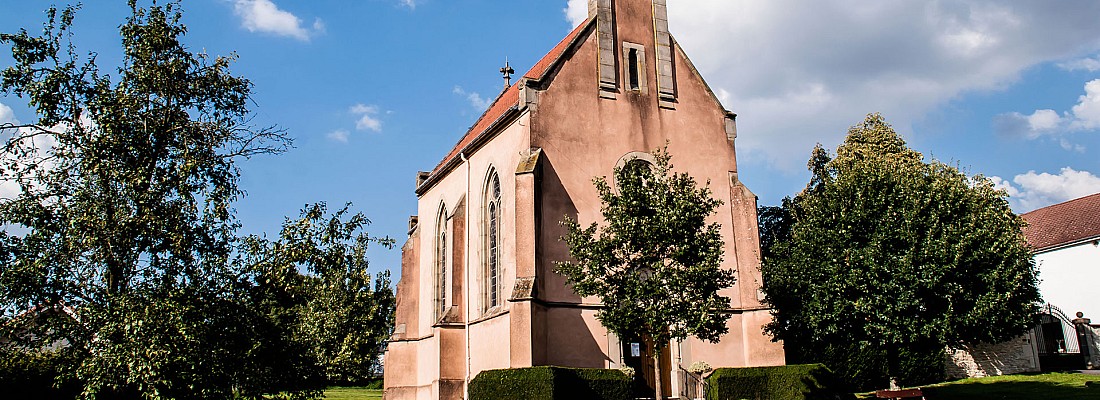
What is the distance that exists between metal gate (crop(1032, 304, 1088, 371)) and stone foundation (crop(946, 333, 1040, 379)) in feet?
3.47

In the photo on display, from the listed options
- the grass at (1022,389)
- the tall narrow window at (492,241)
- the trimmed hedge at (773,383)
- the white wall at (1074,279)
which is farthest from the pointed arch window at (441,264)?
the white wall at (1074,279)

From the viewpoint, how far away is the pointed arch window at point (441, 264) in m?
30.0

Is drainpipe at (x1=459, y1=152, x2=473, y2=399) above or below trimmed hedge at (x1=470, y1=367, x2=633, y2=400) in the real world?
above

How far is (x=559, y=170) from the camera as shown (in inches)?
909

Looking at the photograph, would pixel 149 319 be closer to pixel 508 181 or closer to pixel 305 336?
pixel 305 336

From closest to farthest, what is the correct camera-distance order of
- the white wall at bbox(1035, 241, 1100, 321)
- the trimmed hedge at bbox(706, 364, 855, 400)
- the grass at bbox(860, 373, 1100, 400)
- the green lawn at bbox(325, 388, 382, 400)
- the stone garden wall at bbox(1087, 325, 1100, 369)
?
1. the trimmed hedge at bbox(706, 364, 855, 400)
2. the grass at bbox(860, 373, 1100, 400)
3. the stone garden wall at bbox(1087, 325, 1100, 369)
4. the green lawn at bbox(325, 388, 382, 400)
5. the white wall at bbox(1035, 241, 1100, 321)

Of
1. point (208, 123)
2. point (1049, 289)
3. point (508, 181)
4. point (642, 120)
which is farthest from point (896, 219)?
point (1049, 289)

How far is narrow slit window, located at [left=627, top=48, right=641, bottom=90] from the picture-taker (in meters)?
24.9

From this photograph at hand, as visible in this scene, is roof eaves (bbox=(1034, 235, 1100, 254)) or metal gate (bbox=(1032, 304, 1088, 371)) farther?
roof eaves (bbox=(1034, 235, 1100, 254))

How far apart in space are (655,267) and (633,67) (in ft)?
28.7

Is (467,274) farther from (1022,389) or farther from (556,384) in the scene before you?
(1022,389)

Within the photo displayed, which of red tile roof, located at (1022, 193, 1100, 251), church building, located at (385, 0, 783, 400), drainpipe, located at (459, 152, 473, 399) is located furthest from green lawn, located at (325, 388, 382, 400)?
red tile roof, located at (1022, 193, 1100, 251)

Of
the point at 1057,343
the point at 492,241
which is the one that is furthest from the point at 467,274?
the point at 1057,343

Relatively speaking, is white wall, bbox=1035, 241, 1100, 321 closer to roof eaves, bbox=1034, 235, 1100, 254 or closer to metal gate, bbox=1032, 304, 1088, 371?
roof eaves, bbox=1034, 235, 1100, 254
